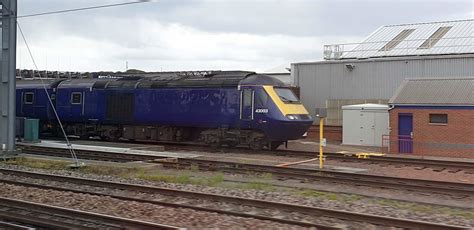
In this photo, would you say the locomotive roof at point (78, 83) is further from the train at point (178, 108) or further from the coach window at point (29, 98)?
the coach window at point (29, 98)

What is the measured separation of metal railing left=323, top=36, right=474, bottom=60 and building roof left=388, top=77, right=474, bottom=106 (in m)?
9.24

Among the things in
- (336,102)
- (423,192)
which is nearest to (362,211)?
(423,192)

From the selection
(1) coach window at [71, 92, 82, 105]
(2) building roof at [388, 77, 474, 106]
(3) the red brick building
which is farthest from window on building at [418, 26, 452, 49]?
(1) coach window at [71, 92, 82, 105]

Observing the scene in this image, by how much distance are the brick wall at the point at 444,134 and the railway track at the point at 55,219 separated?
19970 millimetres

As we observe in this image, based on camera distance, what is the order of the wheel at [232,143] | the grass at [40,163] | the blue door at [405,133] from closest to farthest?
the grass at [40,163] < the wheel at [232,143] < the blue door at [405,133]

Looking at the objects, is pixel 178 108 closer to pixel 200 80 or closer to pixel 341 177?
pixel 200 80

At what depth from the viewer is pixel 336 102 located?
33.8 m

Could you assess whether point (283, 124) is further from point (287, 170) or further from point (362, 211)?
point (362, 211)

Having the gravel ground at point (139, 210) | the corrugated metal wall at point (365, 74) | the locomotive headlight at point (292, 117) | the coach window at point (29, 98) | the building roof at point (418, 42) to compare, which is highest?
the building roof at point (418, 42)

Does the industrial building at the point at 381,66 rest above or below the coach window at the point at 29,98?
above

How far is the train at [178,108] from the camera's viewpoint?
22188 mm

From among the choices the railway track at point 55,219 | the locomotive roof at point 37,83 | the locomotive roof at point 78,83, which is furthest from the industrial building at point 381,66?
the railway track at point 55,219

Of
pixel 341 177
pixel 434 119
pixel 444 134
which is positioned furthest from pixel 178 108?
pixel 444 134

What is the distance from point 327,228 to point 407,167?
11.4m
